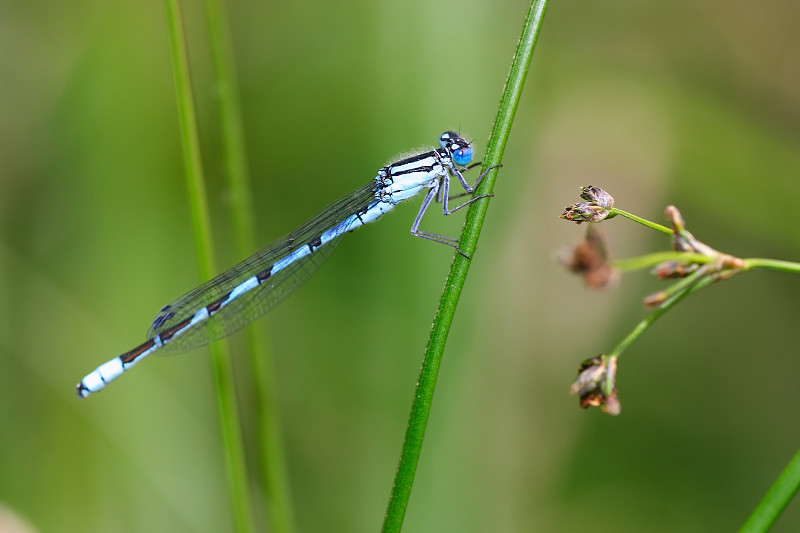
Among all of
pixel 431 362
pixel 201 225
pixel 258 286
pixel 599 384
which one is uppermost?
pixel 258 286

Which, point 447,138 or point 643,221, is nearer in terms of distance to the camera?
point 643,221

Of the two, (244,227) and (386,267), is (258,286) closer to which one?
(386,267)

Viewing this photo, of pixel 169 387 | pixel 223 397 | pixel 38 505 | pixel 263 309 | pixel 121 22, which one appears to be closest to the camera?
pixel 223 397

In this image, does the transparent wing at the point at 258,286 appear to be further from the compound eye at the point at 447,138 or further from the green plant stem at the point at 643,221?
the green plant stem at the point at 643,221

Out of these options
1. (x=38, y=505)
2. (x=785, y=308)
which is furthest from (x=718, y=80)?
(x=38, y=505)

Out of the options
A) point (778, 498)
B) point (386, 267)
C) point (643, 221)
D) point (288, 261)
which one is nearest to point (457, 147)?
point (386, 267)

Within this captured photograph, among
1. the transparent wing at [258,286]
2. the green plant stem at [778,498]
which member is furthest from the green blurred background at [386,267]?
the green plant stem at [778,498]

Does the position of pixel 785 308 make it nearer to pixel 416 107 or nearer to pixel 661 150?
pixel 661 150
